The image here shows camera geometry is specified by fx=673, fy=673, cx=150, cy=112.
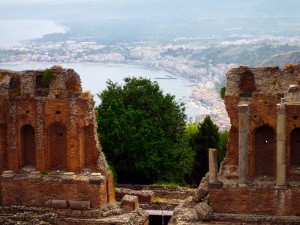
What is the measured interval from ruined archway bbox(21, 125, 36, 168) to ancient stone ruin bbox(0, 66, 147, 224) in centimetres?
4

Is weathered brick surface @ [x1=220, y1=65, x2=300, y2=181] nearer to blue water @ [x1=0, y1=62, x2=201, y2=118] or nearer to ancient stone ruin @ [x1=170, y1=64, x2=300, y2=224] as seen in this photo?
ancient stone ruin @ [x1=170, y1=64, x2=300, y2=224]

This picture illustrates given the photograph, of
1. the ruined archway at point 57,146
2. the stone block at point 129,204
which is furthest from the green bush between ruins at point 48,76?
the stone block at point 129,204

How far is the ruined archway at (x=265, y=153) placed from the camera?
27.0 m

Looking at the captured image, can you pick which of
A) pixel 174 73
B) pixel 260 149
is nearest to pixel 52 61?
pixel 174 73

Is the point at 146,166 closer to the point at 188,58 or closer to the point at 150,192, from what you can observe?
the point at 150,192

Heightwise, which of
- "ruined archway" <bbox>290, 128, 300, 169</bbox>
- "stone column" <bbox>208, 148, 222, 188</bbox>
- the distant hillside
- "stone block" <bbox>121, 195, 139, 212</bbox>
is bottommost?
"stone block" <bbox>121, 195, 139, 212</bbox>

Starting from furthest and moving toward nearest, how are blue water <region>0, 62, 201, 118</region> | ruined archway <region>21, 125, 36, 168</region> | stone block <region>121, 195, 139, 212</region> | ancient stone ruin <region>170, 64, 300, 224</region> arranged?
blue water <region>0, 62, 201, 118</region> < ruined archway <region>21, 125, 36, 168</region> < stone block <region>121, 195, 139, 212</region> < ancient stone ruin <region>170, 64, 300, 224</region>

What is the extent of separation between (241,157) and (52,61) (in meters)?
85.7

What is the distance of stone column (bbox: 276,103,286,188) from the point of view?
1009 inches

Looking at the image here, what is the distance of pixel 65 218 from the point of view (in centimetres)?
2731

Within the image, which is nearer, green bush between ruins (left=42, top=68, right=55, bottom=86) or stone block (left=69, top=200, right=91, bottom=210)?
stone block (left=69, top=200, right=91, bottom=210)

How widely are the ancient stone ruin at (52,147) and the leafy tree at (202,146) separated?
1632cm

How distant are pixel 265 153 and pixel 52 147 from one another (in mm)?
9065

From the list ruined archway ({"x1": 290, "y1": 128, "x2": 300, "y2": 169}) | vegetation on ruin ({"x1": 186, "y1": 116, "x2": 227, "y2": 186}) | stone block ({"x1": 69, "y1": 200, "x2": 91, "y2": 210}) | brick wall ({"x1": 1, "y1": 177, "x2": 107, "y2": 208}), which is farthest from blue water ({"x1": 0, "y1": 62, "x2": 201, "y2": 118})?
ruined archway ({"x1": 290, "y1": 128, "x2": 300, "y2": 169})
